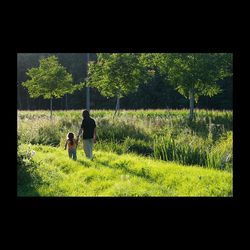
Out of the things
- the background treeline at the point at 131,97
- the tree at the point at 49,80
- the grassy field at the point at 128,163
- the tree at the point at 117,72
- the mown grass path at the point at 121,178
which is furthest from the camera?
the background treeline at the point at 131,97

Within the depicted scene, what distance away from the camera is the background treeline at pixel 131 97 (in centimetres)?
3684

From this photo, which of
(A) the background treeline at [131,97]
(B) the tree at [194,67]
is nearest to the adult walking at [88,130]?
(B) the tree at [194,67]

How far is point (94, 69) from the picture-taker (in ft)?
63.3

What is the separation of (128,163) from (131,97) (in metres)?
28.8

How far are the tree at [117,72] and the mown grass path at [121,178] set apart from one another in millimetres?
8003

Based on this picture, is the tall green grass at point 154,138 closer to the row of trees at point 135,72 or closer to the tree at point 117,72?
the row of trees at point 135,72

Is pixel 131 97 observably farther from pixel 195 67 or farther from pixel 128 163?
pixel 128 163

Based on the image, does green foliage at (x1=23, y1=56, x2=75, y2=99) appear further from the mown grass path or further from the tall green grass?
the mown grass path

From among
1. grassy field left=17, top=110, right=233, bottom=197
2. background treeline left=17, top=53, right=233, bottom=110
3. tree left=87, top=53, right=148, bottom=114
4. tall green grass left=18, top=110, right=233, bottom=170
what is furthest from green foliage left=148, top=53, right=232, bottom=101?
background treeline left=17, top=53, right=233, bottom=110

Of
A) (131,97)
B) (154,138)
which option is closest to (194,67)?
(154,138)

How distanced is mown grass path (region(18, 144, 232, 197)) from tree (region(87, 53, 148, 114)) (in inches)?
315

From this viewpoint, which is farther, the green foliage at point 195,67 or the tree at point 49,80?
the tree at point 49,80

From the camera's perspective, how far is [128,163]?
10484 mm
